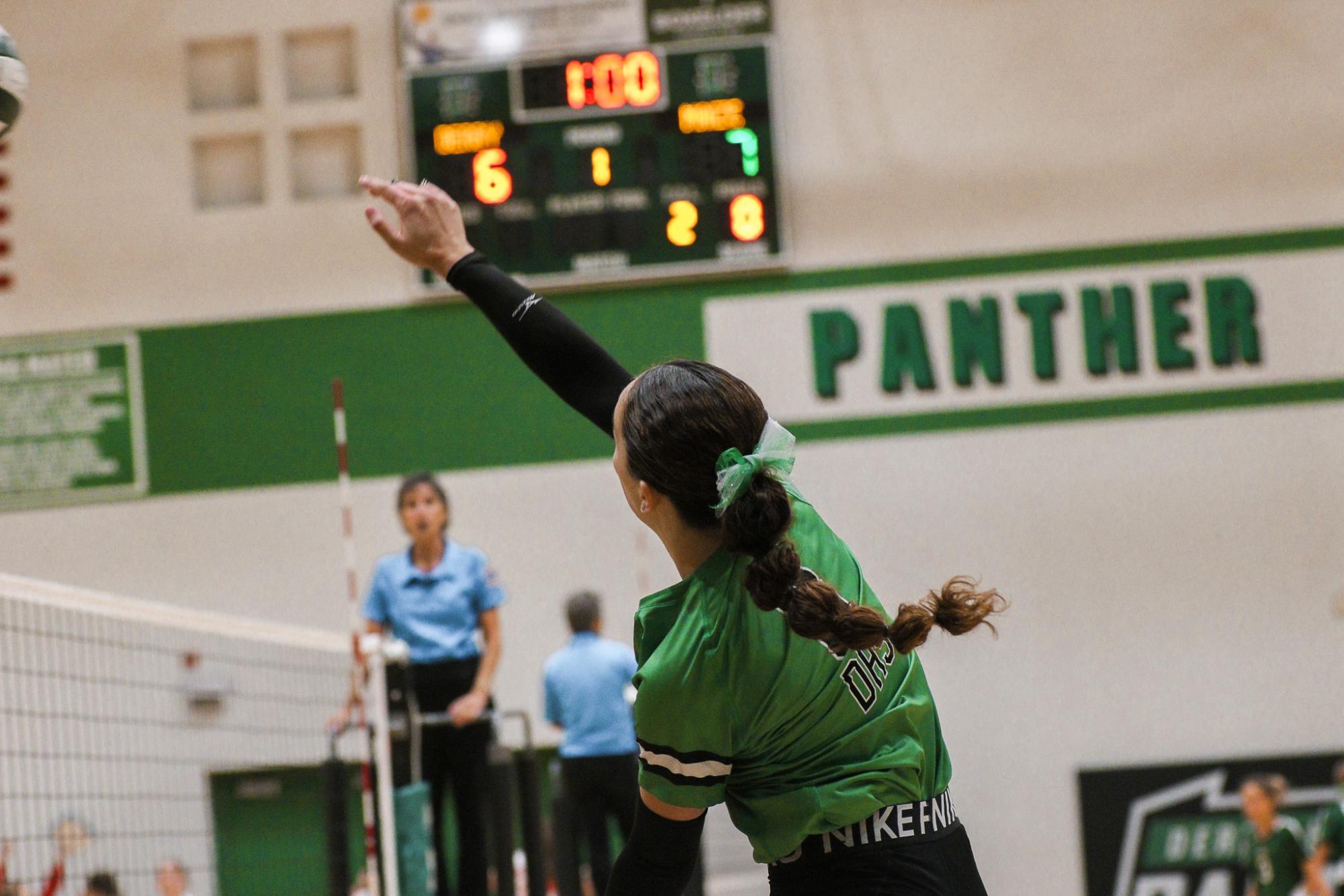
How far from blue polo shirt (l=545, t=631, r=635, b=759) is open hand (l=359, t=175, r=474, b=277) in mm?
4700

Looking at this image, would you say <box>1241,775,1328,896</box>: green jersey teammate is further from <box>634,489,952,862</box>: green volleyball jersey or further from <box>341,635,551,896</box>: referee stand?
<box>634,489,952,862</box>: green volleyball jersey

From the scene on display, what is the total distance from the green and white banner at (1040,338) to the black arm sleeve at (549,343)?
7192 mm

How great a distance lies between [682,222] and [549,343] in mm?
7011

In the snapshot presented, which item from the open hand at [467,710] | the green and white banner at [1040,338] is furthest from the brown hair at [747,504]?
the green and white banner at [1040,338]

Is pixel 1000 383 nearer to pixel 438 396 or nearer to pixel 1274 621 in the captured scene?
pixel 1274 621

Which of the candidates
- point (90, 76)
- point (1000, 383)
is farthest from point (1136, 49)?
point (90, 76)

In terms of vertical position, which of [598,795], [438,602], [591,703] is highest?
[438,602]

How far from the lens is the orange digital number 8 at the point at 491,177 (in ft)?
30.3

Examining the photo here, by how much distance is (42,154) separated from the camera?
33.0 ft

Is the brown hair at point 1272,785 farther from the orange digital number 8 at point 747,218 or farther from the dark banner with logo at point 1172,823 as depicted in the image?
the orange digital number 8 at point 747,218

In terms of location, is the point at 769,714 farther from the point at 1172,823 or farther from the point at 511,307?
the point at 1172,823

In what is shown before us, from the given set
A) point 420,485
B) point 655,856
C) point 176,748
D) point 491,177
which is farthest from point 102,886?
point 655,856

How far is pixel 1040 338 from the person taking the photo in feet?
31.4

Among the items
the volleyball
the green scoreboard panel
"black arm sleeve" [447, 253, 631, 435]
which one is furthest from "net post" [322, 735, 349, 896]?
the green scoreboard panel
